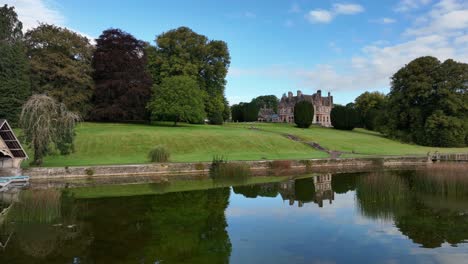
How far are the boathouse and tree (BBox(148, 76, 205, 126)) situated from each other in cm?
2514

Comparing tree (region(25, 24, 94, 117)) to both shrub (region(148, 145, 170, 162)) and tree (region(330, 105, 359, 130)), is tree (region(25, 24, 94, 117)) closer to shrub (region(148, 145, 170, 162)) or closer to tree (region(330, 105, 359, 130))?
shrub (region(148, 145, 170, 162))

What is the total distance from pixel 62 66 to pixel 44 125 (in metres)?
25.3

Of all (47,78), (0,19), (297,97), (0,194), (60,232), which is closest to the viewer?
(60,232)

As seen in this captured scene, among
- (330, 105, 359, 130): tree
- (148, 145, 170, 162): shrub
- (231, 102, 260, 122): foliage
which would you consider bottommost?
(148, 145, 170, 162): shrub

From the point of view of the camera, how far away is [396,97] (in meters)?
54.7

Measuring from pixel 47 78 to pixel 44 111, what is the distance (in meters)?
25.6

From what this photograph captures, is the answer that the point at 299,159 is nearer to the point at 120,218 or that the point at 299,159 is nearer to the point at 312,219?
the point at 312,219

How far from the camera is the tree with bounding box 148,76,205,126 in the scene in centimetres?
4694

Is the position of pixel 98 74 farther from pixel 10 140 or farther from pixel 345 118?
pixel 345 118

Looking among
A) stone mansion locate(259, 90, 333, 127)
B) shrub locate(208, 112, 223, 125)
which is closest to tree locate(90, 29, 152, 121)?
shrub locate(208, 112, 223, 125)

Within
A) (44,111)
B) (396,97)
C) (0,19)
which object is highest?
(0,19)

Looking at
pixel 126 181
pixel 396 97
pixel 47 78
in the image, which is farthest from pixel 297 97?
pixel 126 181

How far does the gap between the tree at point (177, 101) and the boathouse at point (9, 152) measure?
25140 mm

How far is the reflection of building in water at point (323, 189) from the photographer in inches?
674
